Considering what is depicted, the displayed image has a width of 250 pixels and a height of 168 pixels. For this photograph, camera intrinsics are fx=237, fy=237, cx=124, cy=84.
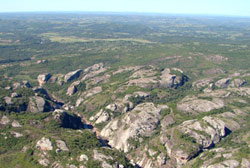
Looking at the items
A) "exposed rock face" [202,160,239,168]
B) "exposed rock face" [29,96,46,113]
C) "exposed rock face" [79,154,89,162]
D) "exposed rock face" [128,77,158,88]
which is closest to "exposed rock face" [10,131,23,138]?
"exposed rock face" [29,96,46,113]

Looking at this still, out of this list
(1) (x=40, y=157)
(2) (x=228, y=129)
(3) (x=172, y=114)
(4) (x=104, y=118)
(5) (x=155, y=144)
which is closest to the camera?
(1) (x=40, y=157)

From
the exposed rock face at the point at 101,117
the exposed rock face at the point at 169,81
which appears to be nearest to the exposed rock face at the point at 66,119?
the exposed rock face at the point at 101,117

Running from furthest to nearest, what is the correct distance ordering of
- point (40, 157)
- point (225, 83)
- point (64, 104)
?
1. point (225, 83)
2. point (64, 104)
3. point (40, 157)

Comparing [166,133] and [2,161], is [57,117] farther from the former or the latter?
[166,133]

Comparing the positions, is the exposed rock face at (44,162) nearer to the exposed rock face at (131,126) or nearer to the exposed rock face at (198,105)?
the exposed rock face at (131,126)

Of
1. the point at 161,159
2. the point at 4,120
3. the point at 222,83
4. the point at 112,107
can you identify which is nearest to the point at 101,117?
the point at 112,107

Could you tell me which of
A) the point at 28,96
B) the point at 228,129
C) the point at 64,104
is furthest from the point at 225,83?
the point at 28,96

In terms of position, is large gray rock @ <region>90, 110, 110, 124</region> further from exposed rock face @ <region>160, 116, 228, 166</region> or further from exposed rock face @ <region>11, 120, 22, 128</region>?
exposed rock face @ <region>11, 120, 22, 128</region>

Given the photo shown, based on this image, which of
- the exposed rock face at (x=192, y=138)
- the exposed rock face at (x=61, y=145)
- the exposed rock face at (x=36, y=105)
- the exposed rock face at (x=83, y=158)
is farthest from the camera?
the exposed rock face at (x=36, y=105)
